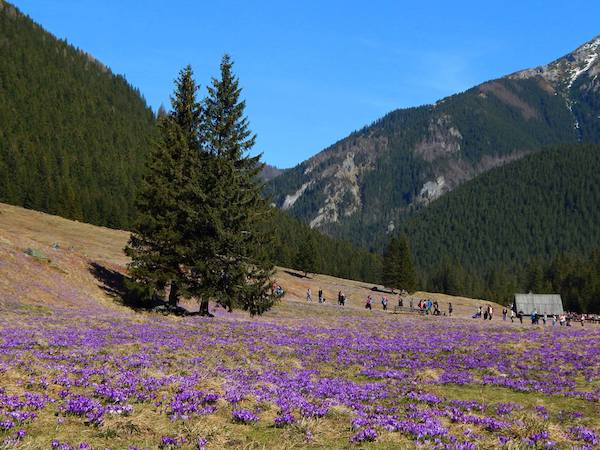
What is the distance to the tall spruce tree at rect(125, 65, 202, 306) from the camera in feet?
122

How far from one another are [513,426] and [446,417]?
154cm

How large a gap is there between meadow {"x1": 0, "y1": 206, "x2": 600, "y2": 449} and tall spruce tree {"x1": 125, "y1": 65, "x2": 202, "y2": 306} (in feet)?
25.2

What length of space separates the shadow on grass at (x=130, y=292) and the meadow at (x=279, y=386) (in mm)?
8134

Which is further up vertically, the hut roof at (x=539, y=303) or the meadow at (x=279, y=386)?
the hut roof at (x=539, y=303)

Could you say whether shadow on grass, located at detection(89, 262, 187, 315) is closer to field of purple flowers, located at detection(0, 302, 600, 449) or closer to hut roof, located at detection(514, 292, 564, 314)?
field of purple flowers, located at detection(0, 302, 600, 449)

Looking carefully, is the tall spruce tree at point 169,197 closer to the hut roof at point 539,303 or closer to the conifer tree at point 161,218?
the conifer tree at point 161,218

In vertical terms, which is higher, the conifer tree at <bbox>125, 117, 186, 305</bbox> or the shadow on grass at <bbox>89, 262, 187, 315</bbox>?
the conifer tree at <bbox>125, 117, 186, 305</bbox>

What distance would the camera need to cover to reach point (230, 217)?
113 feet

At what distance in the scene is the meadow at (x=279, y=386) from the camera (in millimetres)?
8922

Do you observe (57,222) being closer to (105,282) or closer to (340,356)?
(105,282)

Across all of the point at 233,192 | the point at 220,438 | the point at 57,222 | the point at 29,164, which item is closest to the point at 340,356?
the point at 220,438

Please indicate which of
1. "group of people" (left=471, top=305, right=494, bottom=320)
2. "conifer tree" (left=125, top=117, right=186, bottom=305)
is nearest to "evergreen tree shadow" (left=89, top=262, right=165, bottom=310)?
"conifer tree" (left=125, top=117, right=186, bottom=305)

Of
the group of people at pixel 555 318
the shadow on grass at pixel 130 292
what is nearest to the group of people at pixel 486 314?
the group of people at pixel 555 318

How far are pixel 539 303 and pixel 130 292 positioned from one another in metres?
83.4
